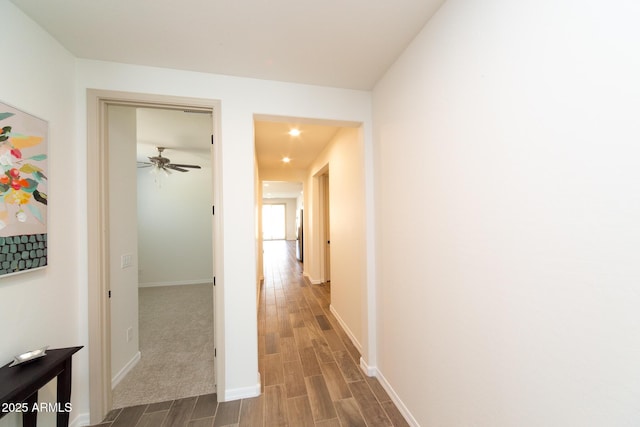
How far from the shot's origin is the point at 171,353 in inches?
96.7

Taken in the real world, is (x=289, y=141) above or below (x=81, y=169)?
above

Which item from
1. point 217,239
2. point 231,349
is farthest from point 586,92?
point 231,349

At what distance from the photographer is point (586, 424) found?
72 centimetres

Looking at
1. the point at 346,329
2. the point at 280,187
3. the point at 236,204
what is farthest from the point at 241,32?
the point at 280,187

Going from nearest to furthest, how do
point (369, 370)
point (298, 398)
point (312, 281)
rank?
point (298, 398)
point (369, 370)
point (312, 281)

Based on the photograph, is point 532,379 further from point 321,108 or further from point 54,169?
point 54,169

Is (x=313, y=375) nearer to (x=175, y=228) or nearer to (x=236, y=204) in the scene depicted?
(x=236, y=204)

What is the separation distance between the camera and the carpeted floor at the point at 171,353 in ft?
Result: 6.25

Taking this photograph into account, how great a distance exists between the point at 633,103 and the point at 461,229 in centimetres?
68

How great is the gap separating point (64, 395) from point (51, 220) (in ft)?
3.35

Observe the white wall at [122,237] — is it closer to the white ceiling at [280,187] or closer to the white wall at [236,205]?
the white wall at [236,205]

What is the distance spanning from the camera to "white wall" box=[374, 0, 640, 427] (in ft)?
2.13

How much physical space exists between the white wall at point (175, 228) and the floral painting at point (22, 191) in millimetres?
3803

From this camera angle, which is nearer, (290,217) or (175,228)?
(175,228)
